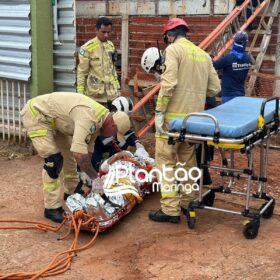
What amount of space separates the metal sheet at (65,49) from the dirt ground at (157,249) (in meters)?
2.54

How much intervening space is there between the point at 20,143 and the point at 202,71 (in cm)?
404

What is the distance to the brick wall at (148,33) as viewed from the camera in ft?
27.1

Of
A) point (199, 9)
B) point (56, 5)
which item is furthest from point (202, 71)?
point (199, 9)

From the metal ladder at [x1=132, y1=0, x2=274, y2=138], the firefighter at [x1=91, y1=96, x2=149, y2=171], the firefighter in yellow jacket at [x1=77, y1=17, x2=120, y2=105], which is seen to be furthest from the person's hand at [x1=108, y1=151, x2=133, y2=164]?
the metal ladder at [x1=132, y1=0, x2=274, y2=138]

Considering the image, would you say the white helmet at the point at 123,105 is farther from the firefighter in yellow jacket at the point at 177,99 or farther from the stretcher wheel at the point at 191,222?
the stretcher wheel at the point at 191,222

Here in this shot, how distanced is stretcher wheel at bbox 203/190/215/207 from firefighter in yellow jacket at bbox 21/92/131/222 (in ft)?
3.82

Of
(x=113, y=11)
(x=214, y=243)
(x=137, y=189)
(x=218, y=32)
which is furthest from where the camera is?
(x=113, y=11)

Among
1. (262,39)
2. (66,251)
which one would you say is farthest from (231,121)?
(262,39)

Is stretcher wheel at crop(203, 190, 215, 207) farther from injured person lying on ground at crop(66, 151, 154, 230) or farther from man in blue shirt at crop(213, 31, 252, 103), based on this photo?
man in blue shirt at crop(213, 31, 252, 103)

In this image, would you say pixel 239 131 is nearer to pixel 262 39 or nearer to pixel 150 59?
pixel 150 59

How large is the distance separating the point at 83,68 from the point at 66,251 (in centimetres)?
302

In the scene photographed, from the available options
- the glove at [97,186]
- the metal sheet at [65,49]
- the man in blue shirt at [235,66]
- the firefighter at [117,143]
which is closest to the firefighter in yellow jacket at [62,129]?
the glove at [97,186]

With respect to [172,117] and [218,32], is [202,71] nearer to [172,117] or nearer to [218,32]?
[172,117]

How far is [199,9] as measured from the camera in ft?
27.9
